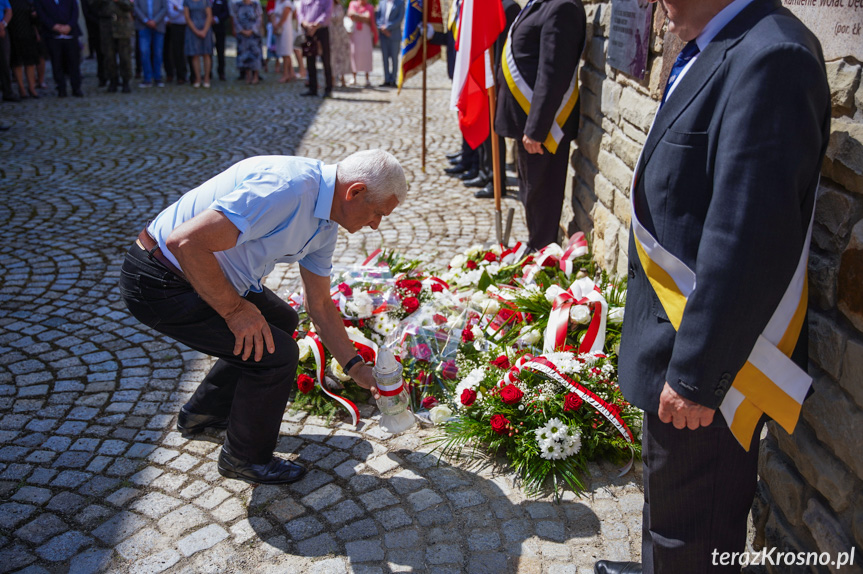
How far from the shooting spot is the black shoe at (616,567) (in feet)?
8.16

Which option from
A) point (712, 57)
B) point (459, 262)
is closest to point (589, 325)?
point (459, 262)

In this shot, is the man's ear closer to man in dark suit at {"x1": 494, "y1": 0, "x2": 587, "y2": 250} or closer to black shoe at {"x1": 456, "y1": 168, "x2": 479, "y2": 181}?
man in dark suit at {"x1": 494, "y1": 0, "x2": 587, "y2": 250}

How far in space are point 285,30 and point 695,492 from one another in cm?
1495

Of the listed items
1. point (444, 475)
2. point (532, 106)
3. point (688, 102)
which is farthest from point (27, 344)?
point (688, 102)

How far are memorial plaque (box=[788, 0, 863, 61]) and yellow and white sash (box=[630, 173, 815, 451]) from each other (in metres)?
0.49

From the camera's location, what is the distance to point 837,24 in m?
2.04

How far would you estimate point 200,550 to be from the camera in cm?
269

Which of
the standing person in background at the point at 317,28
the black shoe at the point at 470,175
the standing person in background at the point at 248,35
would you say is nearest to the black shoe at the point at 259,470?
the black shoe at the point at 470,175

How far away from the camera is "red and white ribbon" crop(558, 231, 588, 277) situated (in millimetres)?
4473

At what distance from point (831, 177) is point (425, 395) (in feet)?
7.02

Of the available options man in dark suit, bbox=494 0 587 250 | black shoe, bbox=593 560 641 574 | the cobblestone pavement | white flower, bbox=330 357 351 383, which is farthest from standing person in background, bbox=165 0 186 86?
black shoe, bbox=593 560 641 574

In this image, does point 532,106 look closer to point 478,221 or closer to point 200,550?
point 478,221

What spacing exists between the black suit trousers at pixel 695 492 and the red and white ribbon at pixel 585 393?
0.89m

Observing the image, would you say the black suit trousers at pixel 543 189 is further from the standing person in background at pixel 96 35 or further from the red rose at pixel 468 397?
the standing person in background at pixel 96 35
